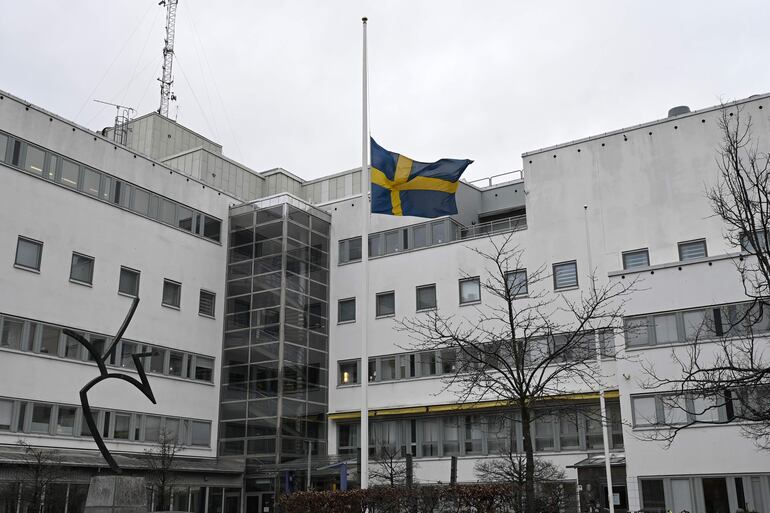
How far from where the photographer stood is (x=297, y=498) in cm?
2188

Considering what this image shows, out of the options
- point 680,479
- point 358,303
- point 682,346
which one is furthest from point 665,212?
point 358,303

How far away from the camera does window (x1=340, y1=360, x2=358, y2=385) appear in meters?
47.8

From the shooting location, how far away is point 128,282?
139ft

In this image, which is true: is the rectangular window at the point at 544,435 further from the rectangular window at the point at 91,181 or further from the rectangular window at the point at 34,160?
the rectangular window at the point at 34,160

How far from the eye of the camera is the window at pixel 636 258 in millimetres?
40094

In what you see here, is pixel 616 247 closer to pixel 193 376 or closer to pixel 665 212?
pixel 665 212

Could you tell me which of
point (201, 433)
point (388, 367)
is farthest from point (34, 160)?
point (388, 367)

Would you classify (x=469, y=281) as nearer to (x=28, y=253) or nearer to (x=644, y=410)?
(x=644, y=410)

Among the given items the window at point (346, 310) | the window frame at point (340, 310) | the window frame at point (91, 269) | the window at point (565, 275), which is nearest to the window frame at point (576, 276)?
the window at point (565, 275)

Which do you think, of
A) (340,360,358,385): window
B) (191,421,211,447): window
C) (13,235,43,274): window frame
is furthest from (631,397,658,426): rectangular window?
(13,235,43,274): window frame

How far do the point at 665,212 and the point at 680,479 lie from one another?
14.1m

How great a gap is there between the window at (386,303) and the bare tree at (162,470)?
46.1 ft

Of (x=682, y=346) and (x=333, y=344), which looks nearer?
(x=682, y=346)

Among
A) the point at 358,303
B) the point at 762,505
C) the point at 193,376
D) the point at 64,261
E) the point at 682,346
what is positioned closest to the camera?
the point at 762,505
